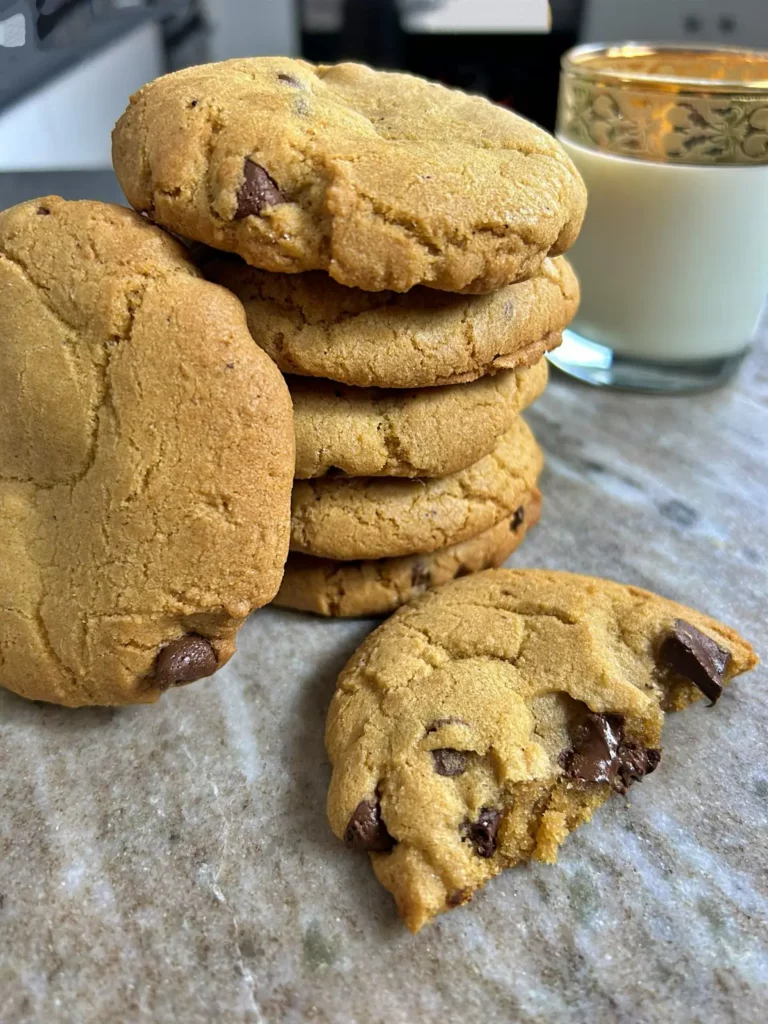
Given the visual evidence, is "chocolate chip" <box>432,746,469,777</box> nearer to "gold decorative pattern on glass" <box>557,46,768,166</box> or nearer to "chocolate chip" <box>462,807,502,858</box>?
"chocolate chip" <box>462,807,502,858</box>

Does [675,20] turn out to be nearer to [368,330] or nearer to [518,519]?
[518,519]

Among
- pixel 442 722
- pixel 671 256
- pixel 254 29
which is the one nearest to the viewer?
pixel 442 722

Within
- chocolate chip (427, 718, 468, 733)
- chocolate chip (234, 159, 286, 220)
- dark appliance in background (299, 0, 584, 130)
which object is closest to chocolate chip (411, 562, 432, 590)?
chocolate chip (427, 718, 468, 733)

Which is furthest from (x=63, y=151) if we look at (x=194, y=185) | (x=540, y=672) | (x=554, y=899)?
(x=554, y=899)

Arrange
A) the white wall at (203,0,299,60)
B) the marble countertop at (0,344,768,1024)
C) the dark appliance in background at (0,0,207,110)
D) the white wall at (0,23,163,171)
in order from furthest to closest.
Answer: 1. the white wall at (203,0,299,60)
2. the white wall at (0,23,163,171)
3. the dark appliance in background at (0,0,207,110)
4. the marble countertop at (0,344,768,1024)

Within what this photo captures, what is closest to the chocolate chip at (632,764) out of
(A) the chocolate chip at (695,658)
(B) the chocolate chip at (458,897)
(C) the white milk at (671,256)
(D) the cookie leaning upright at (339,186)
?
(A) the chocolate chip at (695,658)

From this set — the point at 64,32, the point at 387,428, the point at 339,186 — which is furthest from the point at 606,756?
the point at 64,32

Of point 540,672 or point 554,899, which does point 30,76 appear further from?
point 554,899
